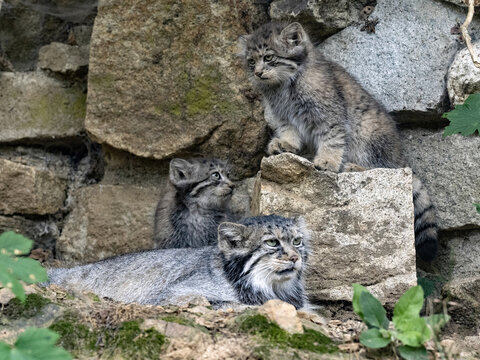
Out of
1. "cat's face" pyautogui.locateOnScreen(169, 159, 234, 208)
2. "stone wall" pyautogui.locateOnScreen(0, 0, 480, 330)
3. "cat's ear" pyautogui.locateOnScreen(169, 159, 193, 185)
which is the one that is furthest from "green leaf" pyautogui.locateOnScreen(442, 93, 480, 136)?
"cat's ear" pyautogui.locateOnScreen(169, 159, 193, 185)

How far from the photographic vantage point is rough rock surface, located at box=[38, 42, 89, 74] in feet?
23.6

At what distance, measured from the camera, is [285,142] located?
6598 mm

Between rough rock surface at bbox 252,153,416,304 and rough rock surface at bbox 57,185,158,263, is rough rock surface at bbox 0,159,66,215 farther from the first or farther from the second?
rough rock surface at bbox 252,153,416,304

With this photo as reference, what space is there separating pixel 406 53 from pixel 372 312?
309 cm

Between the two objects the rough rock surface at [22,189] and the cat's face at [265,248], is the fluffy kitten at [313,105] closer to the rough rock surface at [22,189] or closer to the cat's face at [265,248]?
the cat's face at [265,248]

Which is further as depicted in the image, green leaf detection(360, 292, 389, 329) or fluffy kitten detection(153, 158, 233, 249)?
fluffy kitten detection(153, 158, 233, 249)

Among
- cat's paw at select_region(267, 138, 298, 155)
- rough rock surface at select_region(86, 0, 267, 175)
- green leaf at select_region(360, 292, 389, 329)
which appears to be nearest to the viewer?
green leaf at select_region(360, 292, 389, 329)

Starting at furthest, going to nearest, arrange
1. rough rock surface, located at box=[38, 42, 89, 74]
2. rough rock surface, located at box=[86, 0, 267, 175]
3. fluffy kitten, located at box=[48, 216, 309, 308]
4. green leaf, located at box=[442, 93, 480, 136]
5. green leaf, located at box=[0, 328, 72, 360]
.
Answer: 1. rough rock surface, located at box=[38, 42, 89, 74]
2. rough rock surface, located at box=[86, 0, 267, 175]
3. fluffy kitten, located at box=[48, 216, 309, 308]
4. green leaf, located at box=[442, 93, 480, 136]
5. green leaf, located at box=[0, 328, 72, 360]

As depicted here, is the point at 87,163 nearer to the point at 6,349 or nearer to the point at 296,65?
the point at 296,65

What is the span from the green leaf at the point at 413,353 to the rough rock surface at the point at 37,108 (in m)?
4.15

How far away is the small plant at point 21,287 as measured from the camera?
3.27 meters

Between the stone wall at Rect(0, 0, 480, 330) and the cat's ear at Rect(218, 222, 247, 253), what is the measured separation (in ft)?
5.16

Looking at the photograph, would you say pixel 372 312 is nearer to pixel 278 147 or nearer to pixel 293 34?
pixel 278 147

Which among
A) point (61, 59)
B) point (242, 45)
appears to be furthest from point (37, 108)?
point (242, 45)
